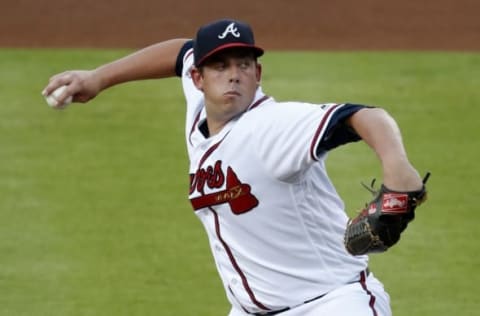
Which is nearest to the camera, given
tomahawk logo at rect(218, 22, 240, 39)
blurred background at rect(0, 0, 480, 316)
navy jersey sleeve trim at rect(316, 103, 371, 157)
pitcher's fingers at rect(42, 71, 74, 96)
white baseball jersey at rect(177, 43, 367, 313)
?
navy jersey sleeve trim at rect(316, 103, 371, 157)

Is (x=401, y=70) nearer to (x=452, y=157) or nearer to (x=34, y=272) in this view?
(x=452, y=157)

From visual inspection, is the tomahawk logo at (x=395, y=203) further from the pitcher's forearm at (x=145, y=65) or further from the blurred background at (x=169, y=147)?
the blurred background at (x=169, y=147)

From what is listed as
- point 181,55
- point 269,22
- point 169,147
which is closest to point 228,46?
point 181,55

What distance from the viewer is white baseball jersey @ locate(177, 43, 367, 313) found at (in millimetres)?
Answer: 4574

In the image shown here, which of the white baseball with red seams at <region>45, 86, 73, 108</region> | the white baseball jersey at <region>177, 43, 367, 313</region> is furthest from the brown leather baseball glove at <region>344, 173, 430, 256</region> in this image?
the white baseball with red seams at <region>45, 86, 73, 108</region>

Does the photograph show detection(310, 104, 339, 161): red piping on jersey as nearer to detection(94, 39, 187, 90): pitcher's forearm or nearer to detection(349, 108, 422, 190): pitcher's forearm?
detection(349, 108, 422, 190): pitcher's forearm

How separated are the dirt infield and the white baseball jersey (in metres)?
9.57

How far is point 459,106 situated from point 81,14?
6.10 m

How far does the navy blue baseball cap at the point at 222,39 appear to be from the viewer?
4668mm

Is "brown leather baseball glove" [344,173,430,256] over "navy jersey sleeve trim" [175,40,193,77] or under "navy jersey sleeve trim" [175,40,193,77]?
under

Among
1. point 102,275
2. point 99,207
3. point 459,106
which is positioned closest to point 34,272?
point 102,275

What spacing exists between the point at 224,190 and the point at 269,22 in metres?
11.0

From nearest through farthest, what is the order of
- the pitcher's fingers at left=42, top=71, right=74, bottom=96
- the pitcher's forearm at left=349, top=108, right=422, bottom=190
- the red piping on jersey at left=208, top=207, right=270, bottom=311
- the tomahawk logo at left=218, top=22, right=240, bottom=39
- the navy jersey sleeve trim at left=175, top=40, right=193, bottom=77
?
1. the pitcher's forearm at left=349, top=108, right=422, bottom=190
2. the tomahawk logo at left=218, top=22, right=240, bottom=39
3. the red piping on jersey at left=208, top=207, right=270, bottom=311
4. the pitcher's fingers at left=42, top=71, right=74, bottom=96
5. the navy jersey sleeve trim at left=175, top=40, right=193, bottom=77

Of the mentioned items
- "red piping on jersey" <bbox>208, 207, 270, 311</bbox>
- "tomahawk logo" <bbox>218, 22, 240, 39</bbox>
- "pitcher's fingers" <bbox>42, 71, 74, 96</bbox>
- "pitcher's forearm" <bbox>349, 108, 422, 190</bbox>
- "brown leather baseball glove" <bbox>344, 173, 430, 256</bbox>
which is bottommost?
"red piping on jersey" <bbox>208, 207, 270, 311</bbox>
